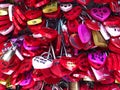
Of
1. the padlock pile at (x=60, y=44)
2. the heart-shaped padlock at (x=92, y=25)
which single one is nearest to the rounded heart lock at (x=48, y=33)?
the padlock pile at (x=60, y=44)

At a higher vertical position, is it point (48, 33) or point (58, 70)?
point (48, 33)

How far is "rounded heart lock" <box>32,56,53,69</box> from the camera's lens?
914mm

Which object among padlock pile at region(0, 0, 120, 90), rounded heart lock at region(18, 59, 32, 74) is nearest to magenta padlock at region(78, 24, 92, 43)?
padlock pile at region(0, 0, 120, 90)

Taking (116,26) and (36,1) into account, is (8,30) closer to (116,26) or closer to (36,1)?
(36,1)

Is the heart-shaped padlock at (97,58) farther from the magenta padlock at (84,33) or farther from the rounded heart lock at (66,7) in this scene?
the rounded heart lock at (66,7)

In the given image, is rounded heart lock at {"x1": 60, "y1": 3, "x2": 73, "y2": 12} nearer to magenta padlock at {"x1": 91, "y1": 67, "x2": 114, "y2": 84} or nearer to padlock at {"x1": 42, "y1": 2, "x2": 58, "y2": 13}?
padlock at {"x1": 42, "y1": 2, "x2": 58, "y2": 13}

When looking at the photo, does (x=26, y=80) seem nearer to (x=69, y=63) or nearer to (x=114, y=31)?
(x=69, y=63)

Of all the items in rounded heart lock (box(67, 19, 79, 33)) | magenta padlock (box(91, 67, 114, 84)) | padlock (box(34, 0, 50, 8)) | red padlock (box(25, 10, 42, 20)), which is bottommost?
magenta padlock (box(91, 67, 114, 84))

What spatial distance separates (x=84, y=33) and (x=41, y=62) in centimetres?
18

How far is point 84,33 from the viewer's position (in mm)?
923

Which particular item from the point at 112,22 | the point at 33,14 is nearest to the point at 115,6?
the point at 112,22

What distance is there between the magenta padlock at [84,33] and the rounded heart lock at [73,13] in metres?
0.04

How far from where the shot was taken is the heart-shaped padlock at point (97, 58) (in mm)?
928

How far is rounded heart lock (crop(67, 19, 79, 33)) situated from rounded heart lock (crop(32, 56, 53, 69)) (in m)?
0.13
